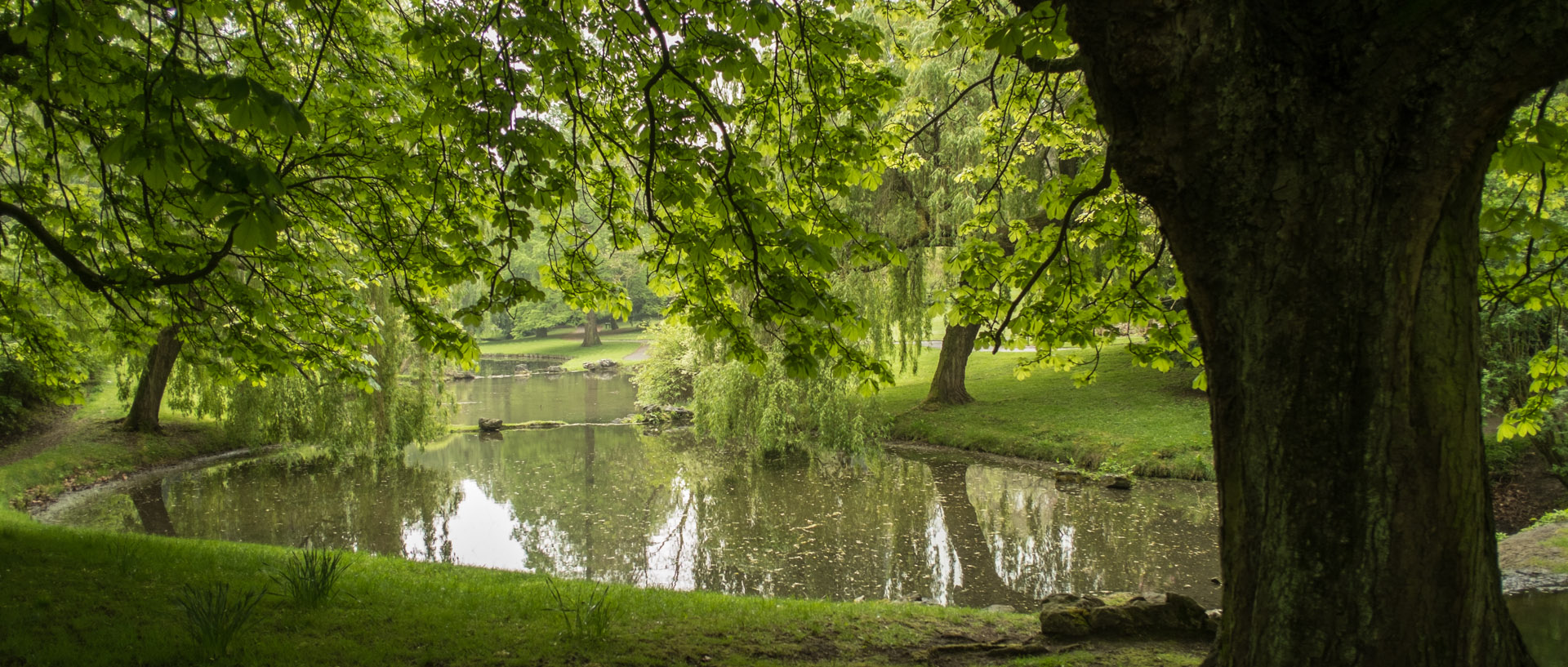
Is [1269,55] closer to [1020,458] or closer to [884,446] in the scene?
[1020,458]

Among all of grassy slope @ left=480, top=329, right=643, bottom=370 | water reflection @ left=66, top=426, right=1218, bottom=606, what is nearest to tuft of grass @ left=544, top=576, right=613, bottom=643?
water reflection @ left=66, top=426, right=1218, bottom=606

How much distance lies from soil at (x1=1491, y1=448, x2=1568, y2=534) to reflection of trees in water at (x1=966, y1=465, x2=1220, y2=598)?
115 inches

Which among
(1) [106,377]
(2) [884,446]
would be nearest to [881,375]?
(2) [884,446]

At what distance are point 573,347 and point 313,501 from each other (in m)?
33.3

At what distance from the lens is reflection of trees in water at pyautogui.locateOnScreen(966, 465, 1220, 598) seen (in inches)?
315

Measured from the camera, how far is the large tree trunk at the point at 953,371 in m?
17.0

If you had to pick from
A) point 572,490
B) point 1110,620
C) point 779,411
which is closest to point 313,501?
point 572,490

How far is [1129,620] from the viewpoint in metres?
4.77

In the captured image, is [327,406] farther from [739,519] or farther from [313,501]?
[739,519]

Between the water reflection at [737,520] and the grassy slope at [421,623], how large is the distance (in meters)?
2.40

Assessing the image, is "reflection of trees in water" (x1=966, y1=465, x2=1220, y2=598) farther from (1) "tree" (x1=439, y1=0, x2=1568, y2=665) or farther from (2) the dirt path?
(2) the dirt path

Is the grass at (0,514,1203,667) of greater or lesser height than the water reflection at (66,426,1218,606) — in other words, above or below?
above

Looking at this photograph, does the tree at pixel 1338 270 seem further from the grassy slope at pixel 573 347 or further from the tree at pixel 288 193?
the grassy slope at pixel 573 347

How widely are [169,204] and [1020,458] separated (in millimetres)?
12882
